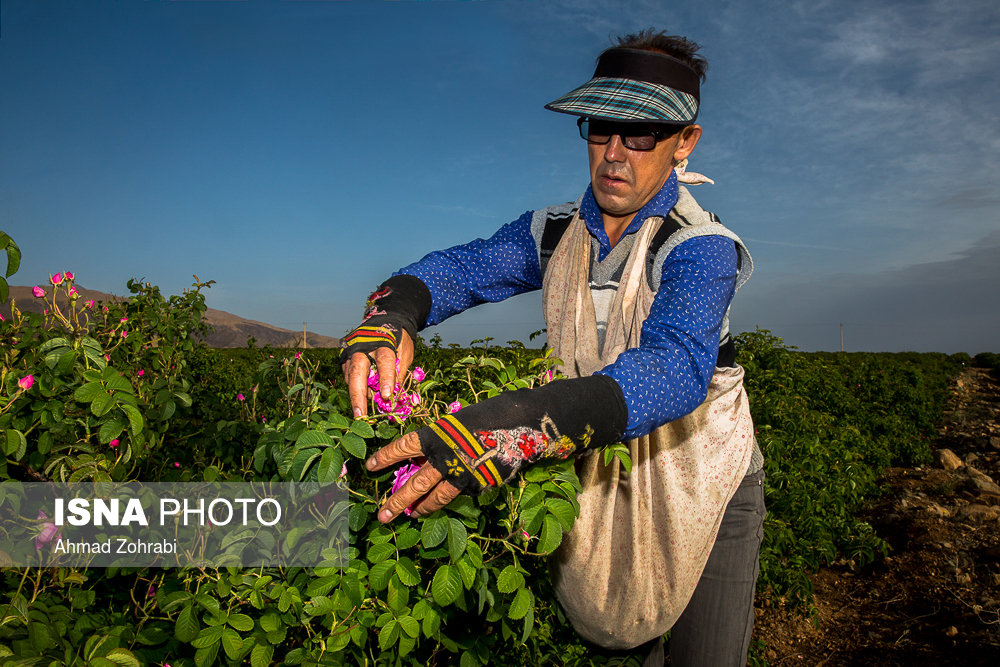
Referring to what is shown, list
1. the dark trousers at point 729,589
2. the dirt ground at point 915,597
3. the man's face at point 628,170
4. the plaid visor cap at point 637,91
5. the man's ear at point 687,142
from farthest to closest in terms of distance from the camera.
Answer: the dirt ground at point 915,597 < the dark trousers at point 729,589 < the man's ear at point 687,142 < the man's face at point 628,170 < the plaid visor cap at point 637,91

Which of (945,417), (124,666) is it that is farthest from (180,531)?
(945,417)

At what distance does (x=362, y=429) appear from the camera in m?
1.20

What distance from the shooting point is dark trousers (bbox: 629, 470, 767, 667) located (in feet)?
6.82

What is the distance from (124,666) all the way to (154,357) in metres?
1.93

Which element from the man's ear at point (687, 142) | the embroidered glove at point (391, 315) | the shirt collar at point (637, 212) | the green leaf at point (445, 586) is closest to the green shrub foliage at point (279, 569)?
the green leaf at point (445, 586)

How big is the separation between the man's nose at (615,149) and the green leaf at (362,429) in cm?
110

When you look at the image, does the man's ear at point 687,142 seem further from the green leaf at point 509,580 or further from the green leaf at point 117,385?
the green leaf at point 117,385

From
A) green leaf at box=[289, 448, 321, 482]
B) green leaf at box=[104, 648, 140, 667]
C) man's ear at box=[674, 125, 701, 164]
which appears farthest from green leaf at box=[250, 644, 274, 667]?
man's ear at box=[674, 125, 701, 164]

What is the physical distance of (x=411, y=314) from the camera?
5.69ft

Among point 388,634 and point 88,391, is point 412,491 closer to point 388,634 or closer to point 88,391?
point 388,634

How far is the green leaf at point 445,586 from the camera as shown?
124cm

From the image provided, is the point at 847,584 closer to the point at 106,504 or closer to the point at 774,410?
the point at 774,410

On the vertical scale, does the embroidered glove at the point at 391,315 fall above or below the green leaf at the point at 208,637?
above

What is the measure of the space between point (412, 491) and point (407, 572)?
A: 257 millimetres
